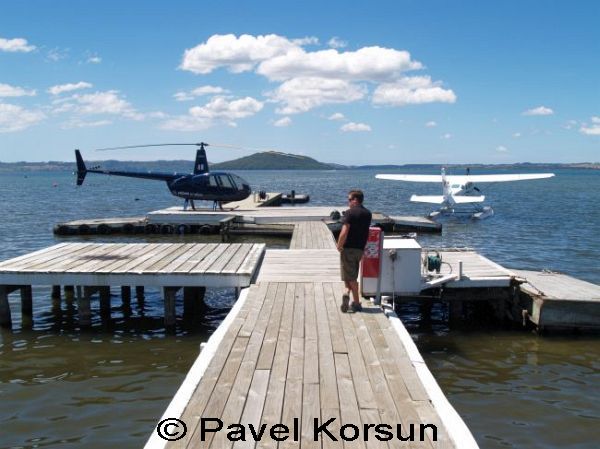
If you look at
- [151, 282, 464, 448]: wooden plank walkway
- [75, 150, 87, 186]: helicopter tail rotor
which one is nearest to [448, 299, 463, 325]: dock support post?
[151, 282, 464, 448]: wooden plank walkway

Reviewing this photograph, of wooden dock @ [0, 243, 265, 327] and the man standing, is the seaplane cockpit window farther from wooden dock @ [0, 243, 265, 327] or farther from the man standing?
the man standing

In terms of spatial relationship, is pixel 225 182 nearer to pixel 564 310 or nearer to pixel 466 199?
pixel 466 199

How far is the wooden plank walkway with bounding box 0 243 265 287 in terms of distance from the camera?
10500 millimetres

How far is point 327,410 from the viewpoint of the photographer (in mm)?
5105

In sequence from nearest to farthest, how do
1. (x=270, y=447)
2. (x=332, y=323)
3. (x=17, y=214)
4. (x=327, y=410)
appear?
(x=270, y=447)
(x=327, y=410)
(x=332, y=323)
(x=17, y=214)

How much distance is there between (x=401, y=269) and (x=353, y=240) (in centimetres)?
202

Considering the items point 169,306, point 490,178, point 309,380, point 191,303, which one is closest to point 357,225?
point 309,380

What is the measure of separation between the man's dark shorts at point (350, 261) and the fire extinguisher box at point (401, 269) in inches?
59.0

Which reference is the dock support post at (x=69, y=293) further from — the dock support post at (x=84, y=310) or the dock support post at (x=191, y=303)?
the dock support post at (x=191, y=303)

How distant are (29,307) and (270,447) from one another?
28.9ft

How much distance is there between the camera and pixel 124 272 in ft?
34.8

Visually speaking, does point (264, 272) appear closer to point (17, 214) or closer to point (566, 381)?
point (566, 381)

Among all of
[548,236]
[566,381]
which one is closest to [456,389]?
[566,381]

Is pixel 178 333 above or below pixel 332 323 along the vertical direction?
below
